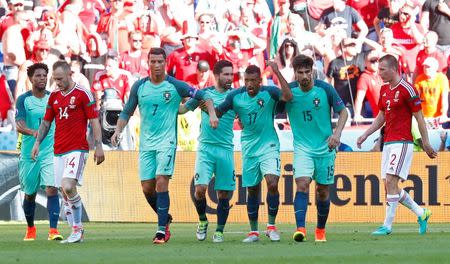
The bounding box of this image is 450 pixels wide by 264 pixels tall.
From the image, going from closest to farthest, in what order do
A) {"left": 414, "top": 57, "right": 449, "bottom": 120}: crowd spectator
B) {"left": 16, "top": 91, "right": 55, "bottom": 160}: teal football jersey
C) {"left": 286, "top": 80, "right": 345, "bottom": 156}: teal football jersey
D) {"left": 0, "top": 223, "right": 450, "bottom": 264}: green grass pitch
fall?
{"left": 0, "top": 223, "right": 450, "bottom": 264}: green grass pitch, {"left": 286, "top": 80, "right": 345, "bottom": 156}: teal football jersey, {"left": 16, "top": 91, "right": 55, "bottom": 160}: teal football jersey, {"left": 414, "top": 57, "right": 449, "bottom": 120}: crowd spectator

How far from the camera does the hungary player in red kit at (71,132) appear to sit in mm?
14852

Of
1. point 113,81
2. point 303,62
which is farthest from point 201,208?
point 113,81

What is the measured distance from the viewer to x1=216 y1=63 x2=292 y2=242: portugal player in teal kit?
49.7 feet

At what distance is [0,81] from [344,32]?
7609 mm

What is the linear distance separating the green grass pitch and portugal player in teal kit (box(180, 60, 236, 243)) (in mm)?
465

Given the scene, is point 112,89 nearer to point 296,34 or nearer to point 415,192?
point 296,34

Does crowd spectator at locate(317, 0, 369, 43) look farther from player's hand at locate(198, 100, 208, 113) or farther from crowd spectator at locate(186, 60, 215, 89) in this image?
player's hand at locate(198, 100, 208, 113)

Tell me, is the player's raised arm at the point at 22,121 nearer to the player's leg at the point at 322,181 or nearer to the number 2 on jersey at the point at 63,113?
the number 2 on jersey at the point at 63,113

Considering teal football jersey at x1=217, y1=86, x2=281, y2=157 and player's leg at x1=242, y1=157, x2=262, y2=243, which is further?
player's leg at x1=242, y1=157, x2=262, y2=243

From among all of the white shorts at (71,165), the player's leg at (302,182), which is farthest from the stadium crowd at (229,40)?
the white shorts at (71,165)

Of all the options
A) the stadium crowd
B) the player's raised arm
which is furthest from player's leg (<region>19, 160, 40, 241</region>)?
the stadium crowd

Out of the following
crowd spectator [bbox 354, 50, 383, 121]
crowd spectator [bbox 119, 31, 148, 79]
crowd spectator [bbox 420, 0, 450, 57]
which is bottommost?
crowd spectator [bbox 354, 50, 383, 121]

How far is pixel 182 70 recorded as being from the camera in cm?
2673

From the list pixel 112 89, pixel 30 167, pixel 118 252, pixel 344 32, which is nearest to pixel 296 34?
pixel 344 32
